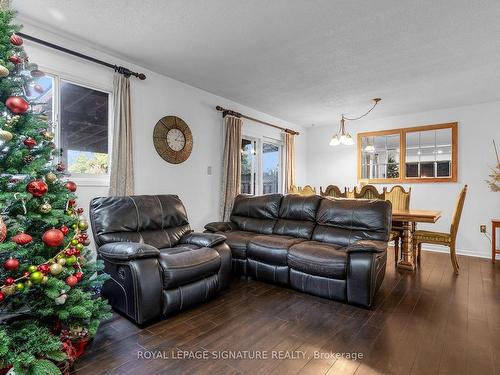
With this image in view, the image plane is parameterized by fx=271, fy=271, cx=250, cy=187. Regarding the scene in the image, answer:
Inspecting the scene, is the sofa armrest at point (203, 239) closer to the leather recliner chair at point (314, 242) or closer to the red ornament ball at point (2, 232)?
the leather recliner chair at point (314, 242)

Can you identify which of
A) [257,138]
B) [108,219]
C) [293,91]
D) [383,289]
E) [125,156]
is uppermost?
[293,91]

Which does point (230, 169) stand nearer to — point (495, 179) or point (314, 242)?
point (314, 242)

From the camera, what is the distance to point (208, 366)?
1.69 metres

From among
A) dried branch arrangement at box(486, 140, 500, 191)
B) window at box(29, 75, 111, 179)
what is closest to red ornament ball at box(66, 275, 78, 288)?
window at box(29, 75, 111, 179)

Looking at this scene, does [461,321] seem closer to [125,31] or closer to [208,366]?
[208,366]

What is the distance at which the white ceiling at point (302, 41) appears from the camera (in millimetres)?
2242

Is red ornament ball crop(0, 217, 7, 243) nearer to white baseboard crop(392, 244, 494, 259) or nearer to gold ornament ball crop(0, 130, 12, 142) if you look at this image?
gold ornament ball crop(0, 130, 12, 142)

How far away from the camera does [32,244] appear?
5.23ft

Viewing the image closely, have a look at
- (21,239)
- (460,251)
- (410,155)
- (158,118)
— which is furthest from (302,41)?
(460,251)

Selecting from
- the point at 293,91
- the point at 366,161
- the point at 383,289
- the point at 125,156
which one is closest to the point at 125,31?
the point at 125,156

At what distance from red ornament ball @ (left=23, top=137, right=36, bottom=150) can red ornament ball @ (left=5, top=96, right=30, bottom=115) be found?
16cm

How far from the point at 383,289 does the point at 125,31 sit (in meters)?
3.78

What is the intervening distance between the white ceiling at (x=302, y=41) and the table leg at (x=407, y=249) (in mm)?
2034

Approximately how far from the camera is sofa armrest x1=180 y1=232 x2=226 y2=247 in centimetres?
284
